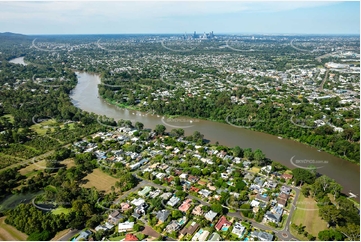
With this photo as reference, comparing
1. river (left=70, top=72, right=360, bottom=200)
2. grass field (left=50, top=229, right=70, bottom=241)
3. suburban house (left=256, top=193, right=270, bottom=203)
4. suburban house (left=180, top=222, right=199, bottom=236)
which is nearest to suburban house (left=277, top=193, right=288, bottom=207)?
suburban house (left=256, top=193, right=270, bottom=203)

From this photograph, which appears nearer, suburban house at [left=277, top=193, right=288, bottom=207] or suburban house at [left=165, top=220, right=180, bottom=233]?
suburban house at [left=165, top=220, right=180, bottom=233]

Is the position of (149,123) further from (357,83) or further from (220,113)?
(357,83)

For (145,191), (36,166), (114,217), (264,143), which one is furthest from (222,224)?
(36,166)

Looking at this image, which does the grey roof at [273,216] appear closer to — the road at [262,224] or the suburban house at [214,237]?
the road at [262,224]

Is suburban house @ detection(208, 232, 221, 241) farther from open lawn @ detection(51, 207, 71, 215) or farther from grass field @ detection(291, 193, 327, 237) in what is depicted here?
open lawn @ detection(51, 207, 71, 215)

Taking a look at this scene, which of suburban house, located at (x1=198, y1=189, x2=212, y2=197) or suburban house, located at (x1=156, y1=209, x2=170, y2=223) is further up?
suburban house, located at (x1=198, y1=189, x2=212, y2=197)

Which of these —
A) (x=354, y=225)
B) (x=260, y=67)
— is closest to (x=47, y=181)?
(x=354, y=225)
